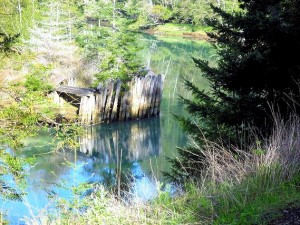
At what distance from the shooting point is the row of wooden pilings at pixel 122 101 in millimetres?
17516

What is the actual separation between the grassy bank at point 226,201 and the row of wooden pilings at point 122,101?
1297 centimetres

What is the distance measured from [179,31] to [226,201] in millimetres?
56094

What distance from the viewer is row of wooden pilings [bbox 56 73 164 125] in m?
17.5

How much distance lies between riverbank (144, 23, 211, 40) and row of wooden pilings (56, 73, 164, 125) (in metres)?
35.7

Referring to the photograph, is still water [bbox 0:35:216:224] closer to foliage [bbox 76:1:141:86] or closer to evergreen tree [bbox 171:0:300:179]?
evergreen tree [bbox 171:0:300:179]

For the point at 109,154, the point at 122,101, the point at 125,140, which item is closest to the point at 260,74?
the point at 109,154

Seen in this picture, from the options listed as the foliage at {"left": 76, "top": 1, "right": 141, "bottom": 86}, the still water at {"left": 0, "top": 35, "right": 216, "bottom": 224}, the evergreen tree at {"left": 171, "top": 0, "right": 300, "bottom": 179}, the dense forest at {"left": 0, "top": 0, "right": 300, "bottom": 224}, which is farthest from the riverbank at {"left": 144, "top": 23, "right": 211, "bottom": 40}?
the evergreen tree at {"left": 171, "top": 0, "right": 300, "bottom": 179}

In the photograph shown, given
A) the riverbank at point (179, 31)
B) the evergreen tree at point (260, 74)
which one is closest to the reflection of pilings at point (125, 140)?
the evergreen tree at point (260, 74)

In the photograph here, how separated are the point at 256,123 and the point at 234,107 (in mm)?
537

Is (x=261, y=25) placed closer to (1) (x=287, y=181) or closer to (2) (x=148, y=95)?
(1) (x=287, y=181)

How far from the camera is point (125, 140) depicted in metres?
16.6

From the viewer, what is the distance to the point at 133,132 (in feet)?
57.6

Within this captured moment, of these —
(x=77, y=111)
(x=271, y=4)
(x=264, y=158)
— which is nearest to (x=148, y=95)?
(x=77, y=111)

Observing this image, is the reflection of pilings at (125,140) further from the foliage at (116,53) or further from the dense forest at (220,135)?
the foliage at (116,53)
